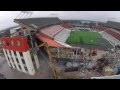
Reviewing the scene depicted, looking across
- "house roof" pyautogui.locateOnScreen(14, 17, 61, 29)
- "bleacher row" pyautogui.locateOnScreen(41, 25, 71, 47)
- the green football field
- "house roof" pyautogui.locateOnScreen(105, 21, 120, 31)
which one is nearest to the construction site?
"house roof" pyautogui.locateOnScreen(14, 17, 61, 29)

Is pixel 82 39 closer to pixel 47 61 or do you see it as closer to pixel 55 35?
pixel 55 35

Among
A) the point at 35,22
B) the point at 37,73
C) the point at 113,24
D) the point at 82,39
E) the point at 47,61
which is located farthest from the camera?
the point at 113,24

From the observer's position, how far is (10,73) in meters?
11.1

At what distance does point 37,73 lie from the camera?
10.9 meters

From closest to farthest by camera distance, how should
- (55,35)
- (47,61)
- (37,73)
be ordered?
(37,73)
(47,61)
(55,35)

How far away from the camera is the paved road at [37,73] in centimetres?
1043

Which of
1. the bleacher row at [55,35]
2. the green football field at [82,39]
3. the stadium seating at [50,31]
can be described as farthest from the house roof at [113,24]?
the stadium seating at [50,31]

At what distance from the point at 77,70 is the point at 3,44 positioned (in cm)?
477

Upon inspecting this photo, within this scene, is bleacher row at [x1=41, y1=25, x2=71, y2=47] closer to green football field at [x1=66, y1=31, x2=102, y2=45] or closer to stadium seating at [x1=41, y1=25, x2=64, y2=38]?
stadium seating at [x1=41, y1=25, x2=64, y2=38]

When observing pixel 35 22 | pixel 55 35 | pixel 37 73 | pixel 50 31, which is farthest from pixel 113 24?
pixel 37 73

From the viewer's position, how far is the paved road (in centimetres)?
1043
